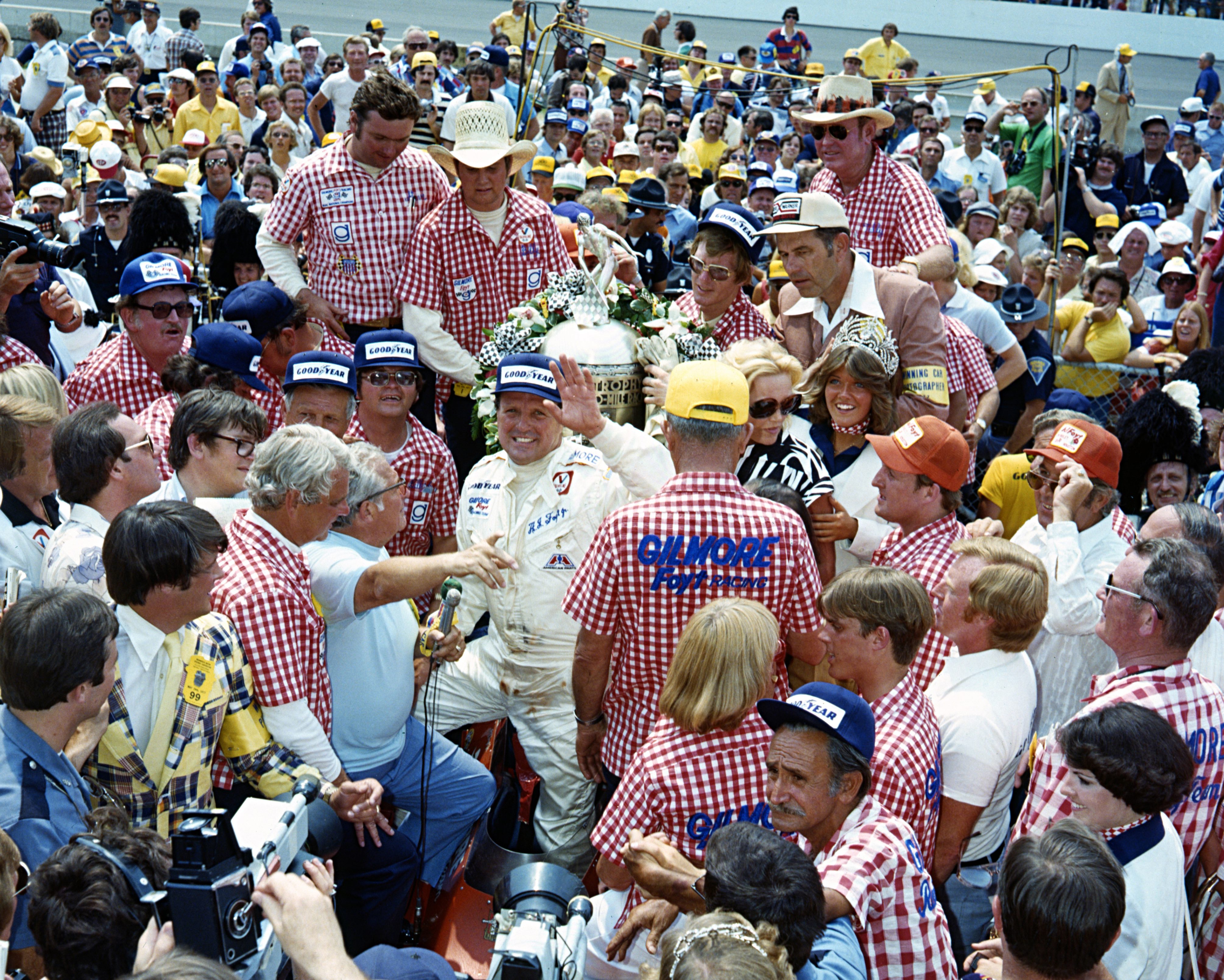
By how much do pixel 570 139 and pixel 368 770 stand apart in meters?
10.1

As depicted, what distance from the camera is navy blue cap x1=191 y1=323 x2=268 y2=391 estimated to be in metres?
4.75

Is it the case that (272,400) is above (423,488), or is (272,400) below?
above

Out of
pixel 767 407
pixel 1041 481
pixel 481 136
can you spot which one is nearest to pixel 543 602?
pixel 767 407

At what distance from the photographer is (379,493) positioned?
3.85 meters

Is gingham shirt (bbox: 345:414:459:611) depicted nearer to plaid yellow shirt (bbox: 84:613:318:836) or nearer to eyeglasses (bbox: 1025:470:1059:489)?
plaid yellow shirt (bbox: 84:613:318:836)

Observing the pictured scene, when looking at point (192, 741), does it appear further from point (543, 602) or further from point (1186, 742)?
point (1186, 742)

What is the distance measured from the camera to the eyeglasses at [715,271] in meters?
5.14

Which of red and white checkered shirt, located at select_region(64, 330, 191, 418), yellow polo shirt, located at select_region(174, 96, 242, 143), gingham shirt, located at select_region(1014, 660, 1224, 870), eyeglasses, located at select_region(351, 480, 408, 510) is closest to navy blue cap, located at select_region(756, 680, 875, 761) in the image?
gingham shirt, located at select_region(1014, 660, 1224, 870)

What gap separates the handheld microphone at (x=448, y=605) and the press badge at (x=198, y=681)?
73cm

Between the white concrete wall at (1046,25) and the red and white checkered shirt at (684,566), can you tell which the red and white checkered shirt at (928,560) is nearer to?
the red and white checkered shirt at (684,566)

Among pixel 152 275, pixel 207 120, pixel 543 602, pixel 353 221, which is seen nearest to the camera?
pixel 543 602

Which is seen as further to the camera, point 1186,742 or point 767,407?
point 767,407

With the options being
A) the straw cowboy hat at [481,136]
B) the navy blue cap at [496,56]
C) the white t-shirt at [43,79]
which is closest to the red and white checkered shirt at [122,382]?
the straw cowboy hat at [481,136]

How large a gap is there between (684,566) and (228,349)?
7.36 ft
